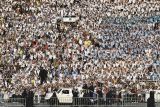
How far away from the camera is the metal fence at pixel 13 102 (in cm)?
2314

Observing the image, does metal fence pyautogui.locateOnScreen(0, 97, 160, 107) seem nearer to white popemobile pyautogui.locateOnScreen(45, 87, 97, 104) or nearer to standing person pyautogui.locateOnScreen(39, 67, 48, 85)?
white popemobile pyautogui.locateOnScreen(45, 87, 97, 104)

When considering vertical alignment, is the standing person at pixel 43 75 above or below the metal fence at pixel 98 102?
Answer: below

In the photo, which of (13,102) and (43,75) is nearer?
(13,102)

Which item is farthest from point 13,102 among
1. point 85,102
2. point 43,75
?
point 43,75

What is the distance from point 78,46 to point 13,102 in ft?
45.7

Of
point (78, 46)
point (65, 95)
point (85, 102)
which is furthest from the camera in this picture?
point (78, 46)

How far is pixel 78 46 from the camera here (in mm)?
37281

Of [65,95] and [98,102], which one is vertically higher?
[98,102]

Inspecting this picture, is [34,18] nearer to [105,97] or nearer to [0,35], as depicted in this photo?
[0,35]

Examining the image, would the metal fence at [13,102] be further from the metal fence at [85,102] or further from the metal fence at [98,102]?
the metal fence at [98,102]

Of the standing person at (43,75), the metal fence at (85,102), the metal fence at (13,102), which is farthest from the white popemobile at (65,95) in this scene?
the standing person at (43,75)

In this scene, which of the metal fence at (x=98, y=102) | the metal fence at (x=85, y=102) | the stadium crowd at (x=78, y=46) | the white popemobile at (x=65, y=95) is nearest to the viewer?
the metal fence at (x=85, y=102)

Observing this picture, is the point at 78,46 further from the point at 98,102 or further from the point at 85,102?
the point at 98,102

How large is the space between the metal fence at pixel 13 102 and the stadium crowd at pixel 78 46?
3.84m
